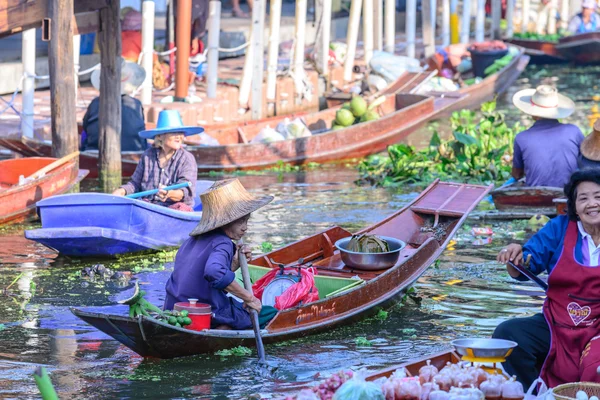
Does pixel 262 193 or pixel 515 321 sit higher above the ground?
pixel 515 321

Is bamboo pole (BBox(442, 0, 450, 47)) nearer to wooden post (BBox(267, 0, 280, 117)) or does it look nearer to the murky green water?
wooden post (BBox(267, 0, 280, 117))

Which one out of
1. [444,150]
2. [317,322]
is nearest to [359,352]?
[317,322]

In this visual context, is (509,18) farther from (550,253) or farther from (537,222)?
(550,253)

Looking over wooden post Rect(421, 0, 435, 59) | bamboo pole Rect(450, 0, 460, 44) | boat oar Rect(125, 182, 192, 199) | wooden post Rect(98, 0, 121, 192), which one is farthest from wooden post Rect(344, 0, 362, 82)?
boat oar Rect(125, 182, 192, 199)

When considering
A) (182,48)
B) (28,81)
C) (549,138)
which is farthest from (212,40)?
(549,138)

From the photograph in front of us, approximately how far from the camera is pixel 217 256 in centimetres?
651

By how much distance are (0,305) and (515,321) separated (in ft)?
14.5

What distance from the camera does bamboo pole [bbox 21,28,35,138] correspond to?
44.2ft

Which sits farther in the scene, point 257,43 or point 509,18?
point 509,18

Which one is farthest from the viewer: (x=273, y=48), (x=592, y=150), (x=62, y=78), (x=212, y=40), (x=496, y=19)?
(x=496, y=19)

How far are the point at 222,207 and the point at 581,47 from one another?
24383mm

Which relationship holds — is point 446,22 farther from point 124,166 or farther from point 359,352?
point 359,352

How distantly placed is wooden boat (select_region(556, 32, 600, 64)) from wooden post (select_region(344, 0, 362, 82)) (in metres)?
9.60

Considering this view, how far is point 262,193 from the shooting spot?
45.0 ft
